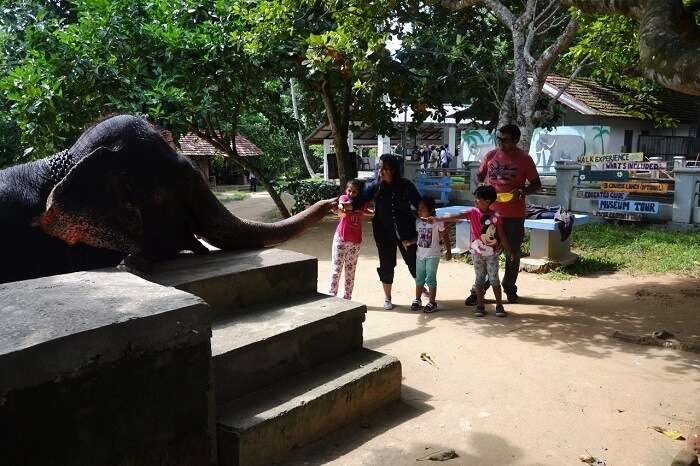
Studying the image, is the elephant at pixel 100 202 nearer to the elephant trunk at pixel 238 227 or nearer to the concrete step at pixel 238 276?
the elephant trunk at pixel 238 227

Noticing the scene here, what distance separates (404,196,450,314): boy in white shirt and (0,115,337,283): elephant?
257cm

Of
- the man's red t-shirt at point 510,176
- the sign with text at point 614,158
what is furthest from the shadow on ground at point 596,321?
the sign with text at point 614,158

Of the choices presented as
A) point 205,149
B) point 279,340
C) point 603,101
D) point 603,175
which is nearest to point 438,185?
point 603,175

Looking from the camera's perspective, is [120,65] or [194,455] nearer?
[194,455]

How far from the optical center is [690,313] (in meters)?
5.63

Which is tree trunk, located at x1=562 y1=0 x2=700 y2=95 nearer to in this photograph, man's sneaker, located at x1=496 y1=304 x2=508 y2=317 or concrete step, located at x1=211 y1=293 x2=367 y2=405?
concrete step, located at x1=211 y1=293 x2=367 y2=405

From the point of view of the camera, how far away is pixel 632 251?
8484 mm

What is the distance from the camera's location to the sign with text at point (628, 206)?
1000 centimetres

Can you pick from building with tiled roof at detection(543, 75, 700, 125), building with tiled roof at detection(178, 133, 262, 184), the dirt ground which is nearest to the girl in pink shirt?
the dirt ground

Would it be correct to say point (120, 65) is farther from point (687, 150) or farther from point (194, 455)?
point (687, 150)

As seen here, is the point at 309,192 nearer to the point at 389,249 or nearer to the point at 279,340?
the point at 389,249

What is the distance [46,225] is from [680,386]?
3944 millimetres

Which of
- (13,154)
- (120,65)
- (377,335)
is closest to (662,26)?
(377,335)

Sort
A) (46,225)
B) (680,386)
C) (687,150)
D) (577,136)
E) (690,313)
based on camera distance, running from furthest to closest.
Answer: (687,150) → (577,136) → (690,313) → (680,386) → (46,225)
